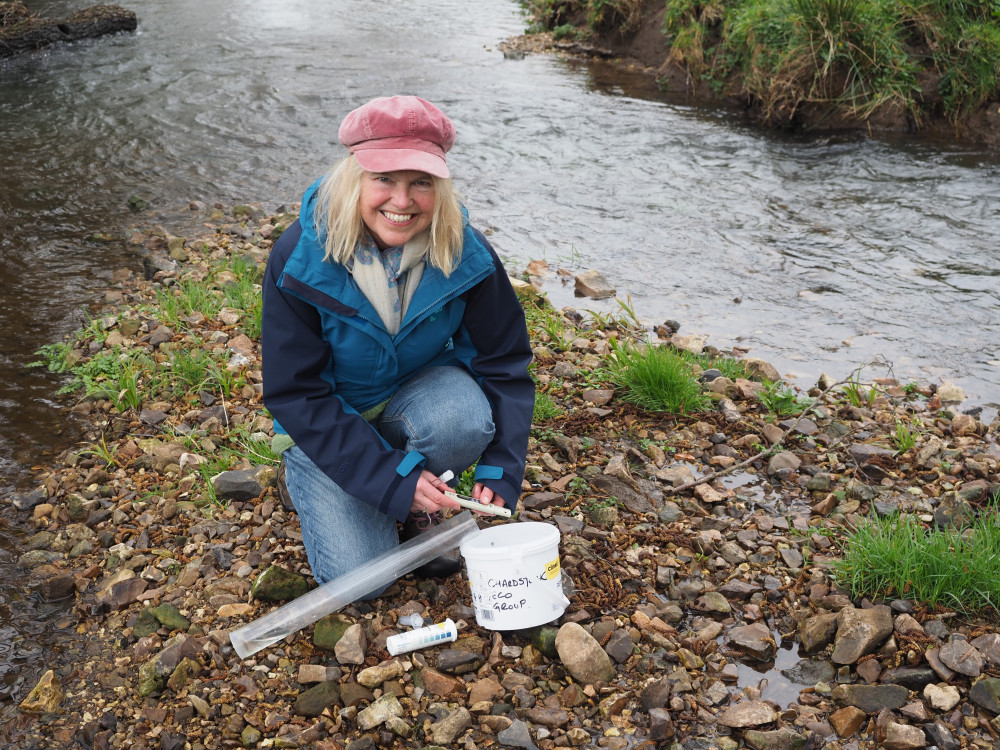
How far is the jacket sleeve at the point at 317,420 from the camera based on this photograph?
8.77ft

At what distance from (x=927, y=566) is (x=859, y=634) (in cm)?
34

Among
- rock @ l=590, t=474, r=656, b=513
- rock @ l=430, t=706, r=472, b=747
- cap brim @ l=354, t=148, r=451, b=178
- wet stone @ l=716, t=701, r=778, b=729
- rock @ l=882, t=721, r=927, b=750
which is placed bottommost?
rock @ l=430, t=706, r=472, b=747

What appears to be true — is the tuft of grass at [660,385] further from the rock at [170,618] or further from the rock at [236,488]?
the rock at [170,618]

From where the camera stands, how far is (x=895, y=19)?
8.18 m

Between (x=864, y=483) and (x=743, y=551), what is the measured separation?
719 millimetres

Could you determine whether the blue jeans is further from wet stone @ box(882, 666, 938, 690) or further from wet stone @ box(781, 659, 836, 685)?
wet stone @ box(882, 666, 938, 690)

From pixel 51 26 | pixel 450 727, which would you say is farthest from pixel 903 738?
pixel 51 26

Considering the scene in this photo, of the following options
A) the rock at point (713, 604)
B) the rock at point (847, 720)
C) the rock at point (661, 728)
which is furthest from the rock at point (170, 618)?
the rock at point (847, 720)

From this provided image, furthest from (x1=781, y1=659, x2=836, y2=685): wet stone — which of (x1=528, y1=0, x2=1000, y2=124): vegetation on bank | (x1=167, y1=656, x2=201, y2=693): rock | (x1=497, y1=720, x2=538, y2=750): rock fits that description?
(x1=528, y1=0, x2=1000, y2=124): vegetation on bank

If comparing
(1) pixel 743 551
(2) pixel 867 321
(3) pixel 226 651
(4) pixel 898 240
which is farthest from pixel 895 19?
(3) pixel 226 651

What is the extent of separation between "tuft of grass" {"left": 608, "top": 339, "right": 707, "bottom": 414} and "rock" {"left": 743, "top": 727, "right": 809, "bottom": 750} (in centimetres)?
181

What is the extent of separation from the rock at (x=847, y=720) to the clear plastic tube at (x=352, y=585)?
1134mm

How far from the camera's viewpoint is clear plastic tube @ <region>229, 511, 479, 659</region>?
2.61 meters

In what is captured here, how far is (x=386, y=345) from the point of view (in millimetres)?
2775
